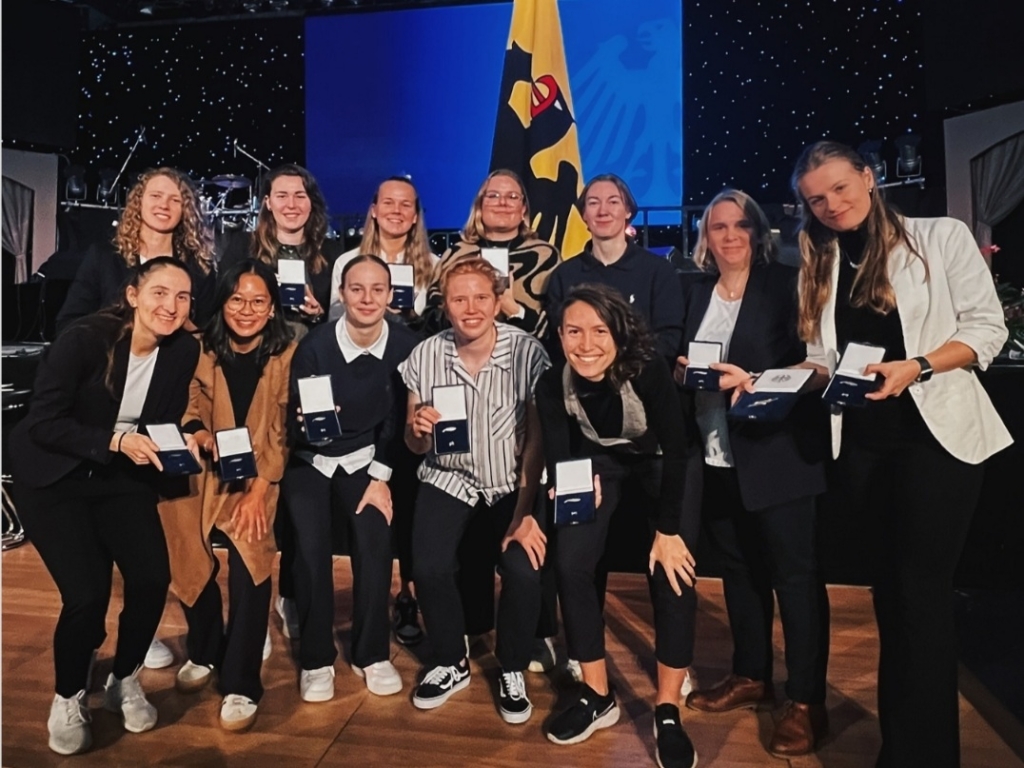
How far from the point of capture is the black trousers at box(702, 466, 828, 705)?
223 centimetres

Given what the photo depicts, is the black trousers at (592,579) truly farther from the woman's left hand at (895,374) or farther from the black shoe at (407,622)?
the black shoe at (407,622)

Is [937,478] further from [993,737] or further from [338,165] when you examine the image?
[338,165]

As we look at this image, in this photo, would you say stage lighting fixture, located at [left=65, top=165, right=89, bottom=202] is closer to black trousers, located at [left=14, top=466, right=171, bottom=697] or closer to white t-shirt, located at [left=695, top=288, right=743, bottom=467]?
black trousers, located at [left=14, top=466, right=171, bottom=697]

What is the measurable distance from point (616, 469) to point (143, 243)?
1.81 meters

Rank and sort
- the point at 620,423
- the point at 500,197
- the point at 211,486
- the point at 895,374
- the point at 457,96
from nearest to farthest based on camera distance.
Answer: the point at 895,374 < the point at 620,423 < the point at 211,486 < the point at 500,197 < the point at 457,96

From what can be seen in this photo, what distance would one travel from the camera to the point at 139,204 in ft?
8.97

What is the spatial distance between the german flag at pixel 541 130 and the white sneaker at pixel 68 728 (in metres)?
3.10

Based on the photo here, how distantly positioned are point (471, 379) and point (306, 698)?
1.16m

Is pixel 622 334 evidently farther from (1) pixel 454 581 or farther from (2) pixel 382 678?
(2) pixel 382 678

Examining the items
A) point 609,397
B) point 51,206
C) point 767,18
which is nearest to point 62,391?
point 609,397

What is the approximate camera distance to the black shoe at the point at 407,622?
302cm

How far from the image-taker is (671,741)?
218 cm

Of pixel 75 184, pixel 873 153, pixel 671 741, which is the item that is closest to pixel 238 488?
pixel 671 741

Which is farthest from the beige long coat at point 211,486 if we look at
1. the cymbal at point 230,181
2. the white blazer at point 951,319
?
the cymbal at point 230,181
